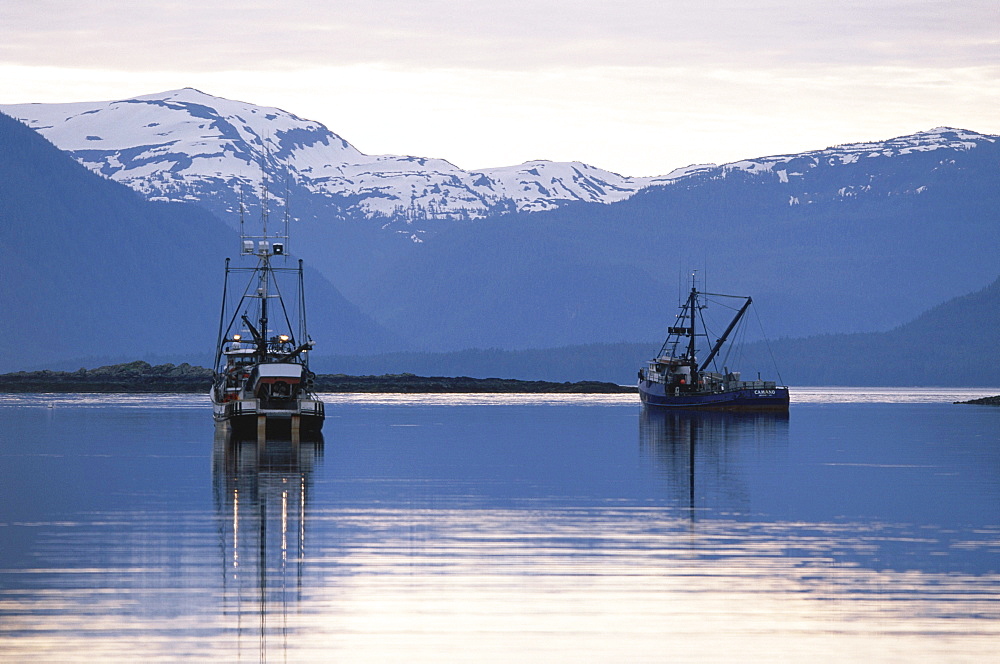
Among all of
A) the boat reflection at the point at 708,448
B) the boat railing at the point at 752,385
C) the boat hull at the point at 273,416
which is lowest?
the boat reflection at the point at 708,448

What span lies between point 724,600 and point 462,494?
23220mm

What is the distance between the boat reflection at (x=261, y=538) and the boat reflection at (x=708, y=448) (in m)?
12.5

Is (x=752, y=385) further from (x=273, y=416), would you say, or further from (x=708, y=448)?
(x=273, y=416)

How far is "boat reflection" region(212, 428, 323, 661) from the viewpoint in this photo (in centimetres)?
2647

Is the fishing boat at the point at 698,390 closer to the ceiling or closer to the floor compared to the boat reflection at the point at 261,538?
closer to the ceiling

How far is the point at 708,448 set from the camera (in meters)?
82.4

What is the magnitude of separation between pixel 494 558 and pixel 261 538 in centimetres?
638

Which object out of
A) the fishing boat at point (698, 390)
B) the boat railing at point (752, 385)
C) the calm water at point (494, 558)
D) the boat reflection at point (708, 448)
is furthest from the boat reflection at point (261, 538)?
the boat railing at point (752, 385)

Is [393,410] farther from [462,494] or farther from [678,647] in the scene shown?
[678,647]

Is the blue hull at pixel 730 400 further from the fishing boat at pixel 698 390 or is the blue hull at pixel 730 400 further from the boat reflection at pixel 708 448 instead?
the boat reflection at pixel 708 448

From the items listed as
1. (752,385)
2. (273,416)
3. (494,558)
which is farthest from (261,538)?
(752,385)

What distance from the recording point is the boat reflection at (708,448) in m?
52.7

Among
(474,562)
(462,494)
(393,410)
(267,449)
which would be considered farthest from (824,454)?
(393,410)

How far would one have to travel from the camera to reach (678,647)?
81.0 ft
